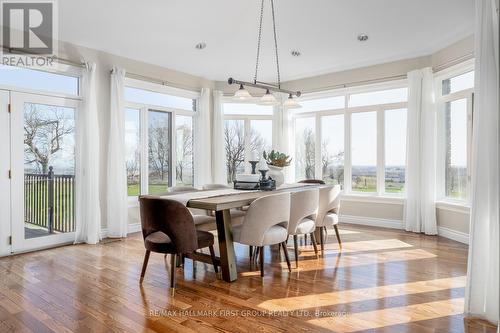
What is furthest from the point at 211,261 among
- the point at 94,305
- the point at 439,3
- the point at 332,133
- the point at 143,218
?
the point at 332,133

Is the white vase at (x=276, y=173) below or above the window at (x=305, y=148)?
below

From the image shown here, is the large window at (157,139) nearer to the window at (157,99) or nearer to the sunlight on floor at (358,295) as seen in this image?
the window at (157,99)

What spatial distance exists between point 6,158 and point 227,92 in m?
4.02

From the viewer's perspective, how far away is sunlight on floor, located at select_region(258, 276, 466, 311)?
262 centimetres

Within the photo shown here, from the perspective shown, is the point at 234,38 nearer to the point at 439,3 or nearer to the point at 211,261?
the point at 439,3

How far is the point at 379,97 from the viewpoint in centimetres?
588

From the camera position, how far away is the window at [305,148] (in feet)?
22.1

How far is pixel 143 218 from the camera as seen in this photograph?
9.91 feet

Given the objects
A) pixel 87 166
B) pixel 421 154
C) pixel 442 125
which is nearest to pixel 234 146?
pixel 87 166

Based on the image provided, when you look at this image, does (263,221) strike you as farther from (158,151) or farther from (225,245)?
(158,151)

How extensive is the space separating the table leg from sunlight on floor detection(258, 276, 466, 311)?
57cm

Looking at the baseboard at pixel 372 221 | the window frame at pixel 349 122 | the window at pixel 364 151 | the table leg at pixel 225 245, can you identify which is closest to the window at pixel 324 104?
the window frame at pixel 349 122

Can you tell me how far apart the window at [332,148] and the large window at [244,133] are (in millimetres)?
1139

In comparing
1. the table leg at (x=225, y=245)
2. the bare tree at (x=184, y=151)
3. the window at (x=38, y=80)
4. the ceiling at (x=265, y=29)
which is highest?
the ceiling at (x=265, y=29)
